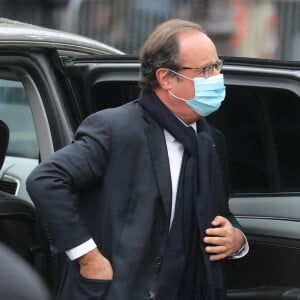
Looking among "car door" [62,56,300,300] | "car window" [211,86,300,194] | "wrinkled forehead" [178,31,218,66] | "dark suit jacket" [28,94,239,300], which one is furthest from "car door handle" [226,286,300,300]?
"wrinkled forehead" [178,31,218,66]

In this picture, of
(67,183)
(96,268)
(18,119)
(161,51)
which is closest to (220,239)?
(96,268)

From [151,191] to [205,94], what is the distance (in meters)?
0.36

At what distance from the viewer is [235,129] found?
10.3 feet

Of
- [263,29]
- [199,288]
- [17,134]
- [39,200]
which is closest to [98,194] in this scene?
[39,200]

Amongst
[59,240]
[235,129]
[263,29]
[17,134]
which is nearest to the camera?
[59,240]

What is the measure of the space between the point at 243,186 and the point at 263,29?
8.29m

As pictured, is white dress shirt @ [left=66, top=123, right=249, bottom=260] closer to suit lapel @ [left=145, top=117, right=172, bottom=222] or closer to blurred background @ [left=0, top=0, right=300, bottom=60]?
suit lapel @ [left=145, top=117, right=172, bottom=222]

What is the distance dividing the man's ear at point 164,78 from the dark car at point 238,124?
312 mm

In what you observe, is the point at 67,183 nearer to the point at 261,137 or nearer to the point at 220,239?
the point at 220,239

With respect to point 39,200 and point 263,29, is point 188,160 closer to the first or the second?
point 39,200

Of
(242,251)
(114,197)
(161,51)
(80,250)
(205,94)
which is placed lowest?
(242,251)

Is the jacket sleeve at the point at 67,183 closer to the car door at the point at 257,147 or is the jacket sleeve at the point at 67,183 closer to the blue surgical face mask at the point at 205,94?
the blue surgical face mask at the point at 205,94

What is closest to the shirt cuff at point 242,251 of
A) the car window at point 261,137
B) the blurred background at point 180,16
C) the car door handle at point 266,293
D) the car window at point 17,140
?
the car door handle at point 266,293

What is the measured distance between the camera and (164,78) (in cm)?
262
